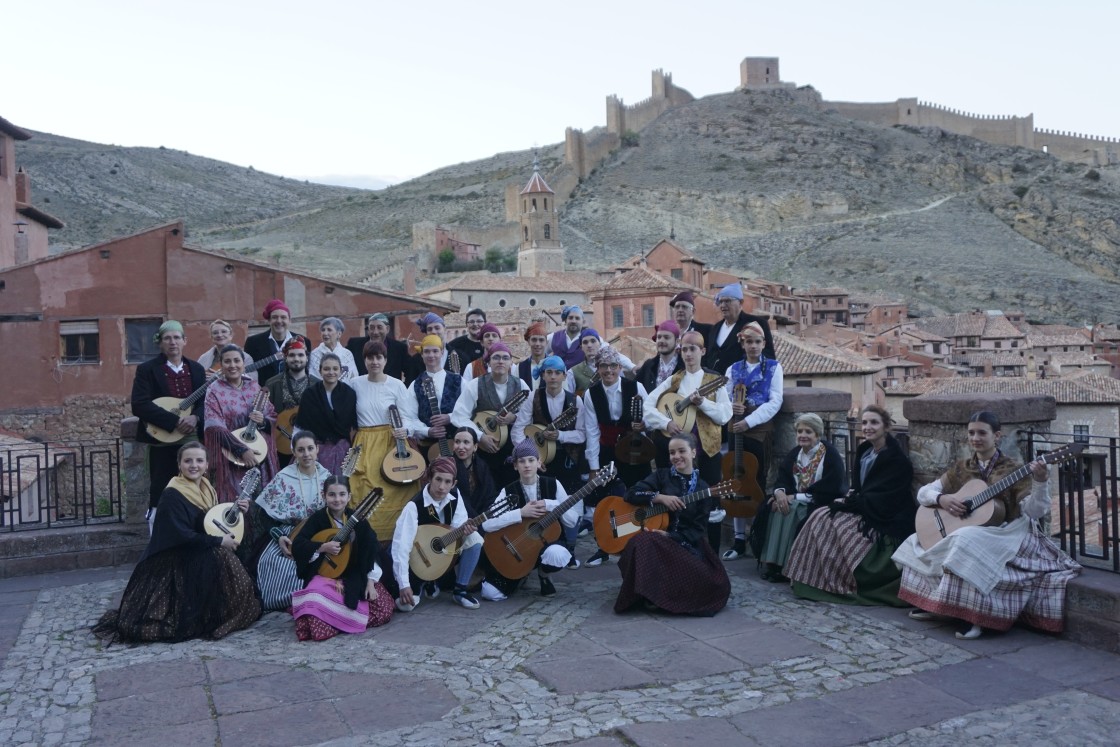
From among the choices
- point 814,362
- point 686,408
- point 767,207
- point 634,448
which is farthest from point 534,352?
point 767,207

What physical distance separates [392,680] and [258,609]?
5.56ft

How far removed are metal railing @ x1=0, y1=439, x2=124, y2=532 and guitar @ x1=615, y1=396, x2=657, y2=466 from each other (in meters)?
4.39

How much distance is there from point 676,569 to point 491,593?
54.4 inches

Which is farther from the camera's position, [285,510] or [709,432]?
[709,432]

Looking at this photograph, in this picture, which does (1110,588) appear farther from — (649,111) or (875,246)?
(649,111)

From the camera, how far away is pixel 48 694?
17.1 feet

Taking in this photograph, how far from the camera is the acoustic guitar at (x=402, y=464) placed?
7.27 metres

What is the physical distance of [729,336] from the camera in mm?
8438

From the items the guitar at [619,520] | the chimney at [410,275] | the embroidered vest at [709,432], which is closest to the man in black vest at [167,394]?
the guitar at [619,520]

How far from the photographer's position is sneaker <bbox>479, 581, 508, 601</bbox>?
6.96 m

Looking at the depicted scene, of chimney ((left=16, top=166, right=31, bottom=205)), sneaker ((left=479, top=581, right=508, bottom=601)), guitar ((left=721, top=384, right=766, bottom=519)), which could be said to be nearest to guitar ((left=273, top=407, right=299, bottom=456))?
sneaker ((left=479, top=581, right=508, bottom=601))

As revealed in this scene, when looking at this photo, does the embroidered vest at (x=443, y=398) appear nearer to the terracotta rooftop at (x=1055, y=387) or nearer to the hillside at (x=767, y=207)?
the terracotta rooftop at (x=1055, y=387)

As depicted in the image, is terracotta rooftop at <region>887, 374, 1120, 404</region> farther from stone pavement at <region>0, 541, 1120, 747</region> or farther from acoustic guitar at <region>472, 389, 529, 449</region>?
stone pavement at <region>0, 541, 1120, 747</region>

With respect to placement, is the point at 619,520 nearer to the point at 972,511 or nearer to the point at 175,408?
the point at 972,511
